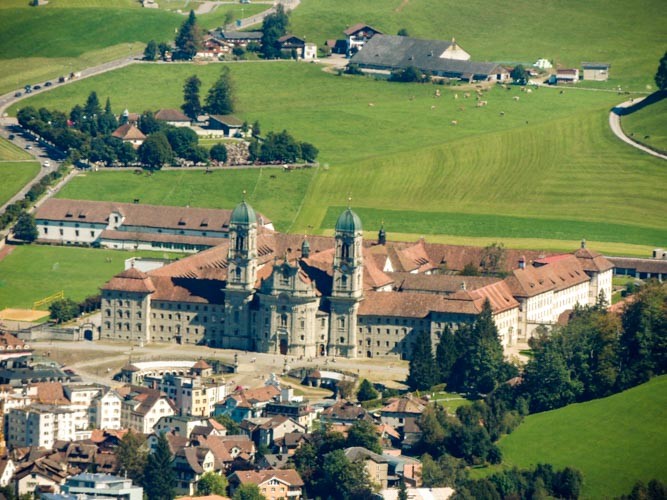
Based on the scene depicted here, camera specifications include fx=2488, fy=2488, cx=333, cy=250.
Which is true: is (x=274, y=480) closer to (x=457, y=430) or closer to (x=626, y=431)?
(x=457, y=430)

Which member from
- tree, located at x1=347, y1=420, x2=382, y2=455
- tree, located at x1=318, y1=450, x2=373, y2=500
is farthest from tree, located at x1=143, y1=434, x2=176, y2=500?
tree, located at x1=347, y1=420, x2=382, y2=455

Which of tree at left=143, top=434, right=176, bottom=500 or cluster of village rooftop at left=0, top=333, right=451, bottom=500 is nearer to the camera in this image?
tree at left=143, top=434, right=176, bottom=500

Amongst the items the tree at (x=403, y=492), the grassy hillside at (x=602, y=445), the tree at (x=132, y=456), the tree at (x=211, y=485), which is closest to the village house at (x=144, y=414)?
the tree at (x=132, y=456)

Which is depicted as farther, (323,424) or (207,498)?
(323,424)

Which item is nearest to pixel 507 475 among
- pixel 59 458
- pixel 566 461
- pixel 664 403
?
pixel 566 461

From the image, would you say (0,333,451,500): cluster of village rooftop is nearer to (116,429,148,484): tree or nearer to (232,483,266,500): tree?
(116,429,148,484): tree

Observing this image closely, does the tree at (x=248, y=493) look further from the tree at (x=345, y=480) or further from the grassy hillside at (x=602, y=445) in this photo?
the grassy hillside at (x=602, y=445)
